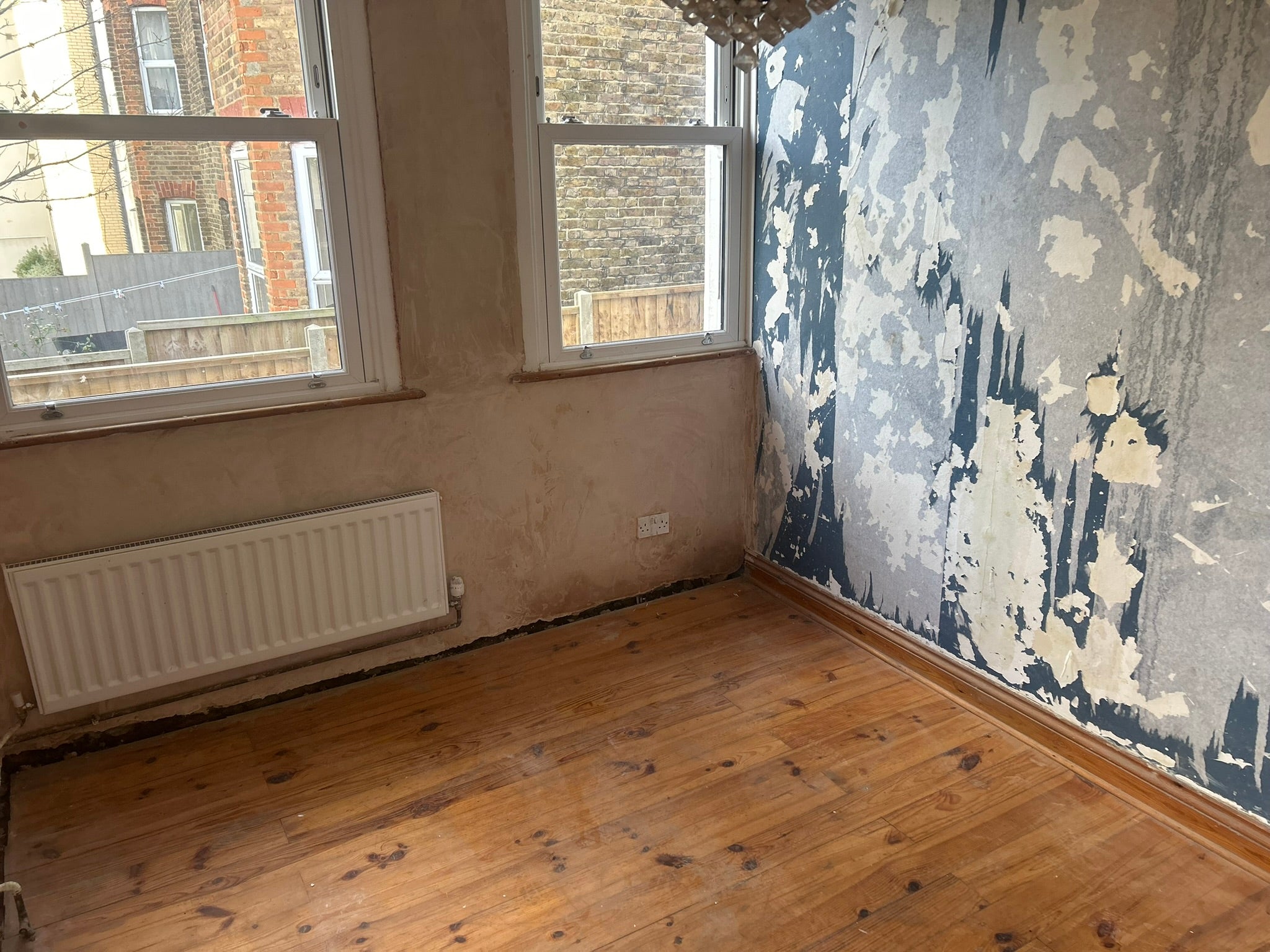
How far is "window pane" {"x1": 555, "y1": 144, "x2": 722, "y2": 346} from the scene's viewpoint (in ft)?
9.67

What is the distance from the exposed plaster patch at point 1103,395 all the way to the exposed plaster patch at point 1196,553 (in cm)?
33

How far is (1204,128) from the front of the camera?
74.7 inches

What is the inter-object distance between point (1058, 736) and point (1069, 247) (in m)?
1.32

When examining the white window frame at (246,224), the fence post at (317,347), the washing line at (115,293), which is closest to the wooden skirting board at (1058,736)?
the fence post at (317,347)

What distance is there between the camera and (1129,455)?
7.05 ft

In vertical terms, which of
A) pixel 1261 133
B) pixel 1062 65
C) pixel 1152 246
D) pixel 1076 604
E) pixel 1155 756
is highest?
pixel 1062 65

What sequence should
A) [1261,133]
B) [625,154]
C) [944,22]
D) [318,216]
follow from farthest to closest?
[625,154] → [318,216] → [944,22] → [1261,133]

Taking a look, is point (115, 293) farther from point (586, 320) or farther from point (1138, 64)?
point (1138, 64)

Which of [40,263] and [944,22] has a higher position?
[944,22]

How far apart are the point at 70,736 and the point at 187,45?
193 centimetres

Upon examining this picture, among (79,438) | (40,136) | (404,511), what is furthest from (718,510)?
(40,136)

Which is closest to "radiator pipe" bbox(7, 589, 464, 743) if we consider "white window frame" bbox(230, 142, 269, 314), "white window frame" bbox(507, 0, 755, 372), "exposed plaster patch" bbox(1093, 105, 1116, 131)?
"white window frame" bbox(507, 0, 755, 372)

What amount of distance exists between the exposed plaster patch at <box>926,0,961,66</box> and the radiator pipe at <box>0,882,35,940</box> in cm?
301

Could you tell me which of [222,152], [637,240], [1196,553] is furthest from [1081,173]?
[222,152]
